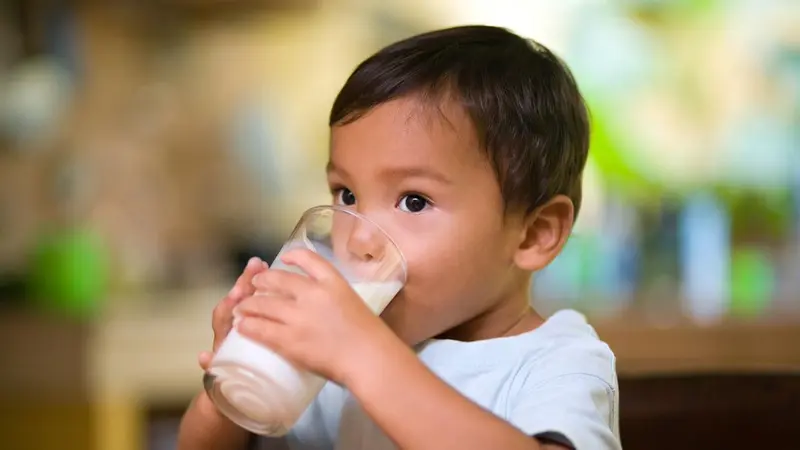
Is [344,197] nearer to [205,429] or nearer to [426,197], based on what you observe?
[426,197]

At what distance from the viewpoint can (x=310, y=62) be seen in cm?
271

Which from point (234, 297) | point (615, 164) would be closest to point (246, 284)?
point (234, 297)

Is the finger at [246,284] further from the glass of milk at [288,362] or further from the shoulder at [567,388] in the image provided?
the shoulder at [567,388]

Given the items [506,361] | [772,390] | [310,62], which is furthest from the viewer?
[310,62]

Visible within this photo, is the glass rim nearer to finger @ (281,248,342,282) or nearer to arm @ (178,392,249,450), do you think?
finger @ (281,248,342,282)

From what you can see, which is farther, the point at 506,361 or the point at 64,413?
the point at 64,413

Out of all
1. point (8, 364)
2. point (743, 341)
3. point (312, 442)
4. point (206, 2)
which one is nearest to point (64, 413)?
point (8, 364)

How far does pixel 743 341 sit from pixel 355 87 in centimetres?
162

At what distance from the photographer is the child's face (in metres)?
0.88

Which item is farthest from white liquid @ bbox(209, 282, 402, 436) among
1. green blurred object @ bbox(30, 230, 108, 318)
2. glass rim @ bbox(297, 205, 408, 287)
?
green blurred object @ bbox(30, 230, 108, 318)

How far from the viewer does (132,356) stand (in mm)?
2205

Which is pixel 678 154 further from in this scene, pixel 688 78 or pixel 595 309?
pixel 595 309

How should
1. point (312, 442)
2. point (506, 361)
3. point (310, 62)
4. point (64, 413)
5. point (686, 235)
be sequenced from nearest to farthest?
point (506, 361) < point (312, 442) < point (64, 413) < point (686, 235) < point (310, 62)

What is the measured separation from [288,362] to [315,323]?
1.4 inches
